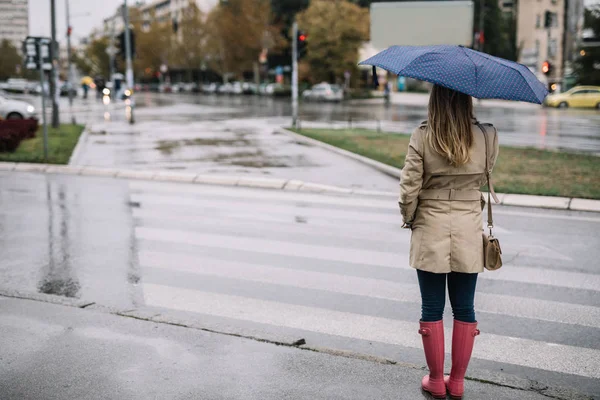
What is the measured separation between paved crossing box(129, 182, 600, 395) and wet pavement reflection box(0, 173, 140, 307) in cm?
26

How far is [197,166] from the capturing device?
15930 millimetres

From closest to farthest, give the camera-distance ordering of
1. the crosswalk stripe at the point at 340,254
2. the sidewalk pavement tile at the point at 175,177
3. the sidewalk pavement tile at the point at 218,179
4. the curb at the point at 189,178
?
the crosswalk stripe at the point at 340,254 < the curb at the point at 189,178 < the sidewalk pavement tile at the point at 218,179 < the sidewalk pavement tile at the point at 175,177

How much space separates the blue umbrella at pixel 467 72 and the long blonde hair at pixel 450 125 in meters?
0.13

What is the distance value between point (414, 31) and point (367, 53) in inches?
650

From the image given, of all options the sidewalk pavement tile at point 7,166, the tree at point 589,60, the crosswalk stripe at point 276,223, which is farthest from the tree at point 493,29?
the crosswalk stripe at point 276,223

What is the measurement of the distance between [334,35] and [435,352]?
65.7 meters

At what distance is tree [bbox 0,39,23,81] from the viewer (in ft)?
436

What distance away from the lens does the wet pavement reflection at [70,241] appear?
6648mm

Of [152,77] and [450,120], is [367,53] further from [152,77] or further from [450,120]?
[450,120]

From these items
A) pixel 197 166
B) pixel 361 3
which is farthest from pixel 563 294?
pixel 361 3

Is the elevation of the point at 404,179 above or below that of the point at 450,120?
below

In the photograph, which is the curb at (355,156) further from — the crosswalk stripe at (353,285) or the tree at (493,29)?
the tree at (493,29)

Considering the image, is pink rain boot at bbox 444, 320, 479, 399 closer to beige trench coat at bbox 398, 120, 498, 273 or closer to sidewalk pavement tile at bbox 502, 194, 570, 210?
beige trench coat at bbox 398, 120, 498, 273

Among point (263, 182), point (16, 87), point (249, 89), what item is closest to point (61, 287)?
point (263, 182)
